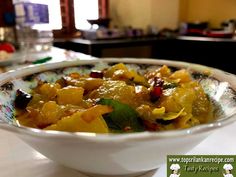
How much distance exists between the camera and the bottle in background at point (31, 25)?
199cm

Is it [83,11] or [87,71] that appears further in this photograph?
[83,11]

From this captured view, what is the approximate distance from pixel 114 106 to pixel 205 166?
13cm

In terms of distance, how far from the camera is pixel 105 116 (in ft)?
1.20

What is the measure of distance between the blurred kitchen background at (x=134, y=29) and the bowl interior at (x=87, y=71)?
138 centimetres

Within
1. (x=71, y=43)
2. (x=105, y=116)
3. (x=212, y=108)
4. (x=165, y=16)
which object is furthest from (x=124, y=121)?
(x=165, y=16)

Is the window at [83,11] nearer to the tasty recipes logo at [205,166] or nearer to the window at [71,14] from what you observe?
the window at [71,14]

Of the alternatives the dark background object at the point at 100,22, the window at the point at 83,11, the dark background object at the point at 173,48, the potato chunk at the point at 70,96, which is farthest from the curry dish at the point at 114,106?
the window at the point at 83,11

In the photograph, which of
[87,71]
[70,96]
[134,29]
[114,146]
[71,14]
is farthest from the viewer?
[71,14]

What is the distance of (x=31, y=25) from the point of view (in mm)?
2121

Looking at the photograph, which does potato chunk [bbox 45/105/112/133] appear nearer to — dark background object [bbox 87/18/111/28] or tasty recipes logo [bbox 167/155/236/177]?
tasty recipes logo [bbox 167/155/236/177]

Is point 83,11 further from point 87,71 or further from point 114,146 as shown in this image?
point 114,146

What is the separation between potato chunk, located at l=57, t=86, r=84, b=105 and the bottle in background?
161 cm

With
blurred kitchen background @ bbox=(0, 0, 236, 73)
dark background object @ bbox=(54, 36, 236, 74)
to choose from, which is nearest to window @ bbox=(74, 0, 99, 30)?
blurred kitchen background @ bbox=(0, 0, 236, 73)

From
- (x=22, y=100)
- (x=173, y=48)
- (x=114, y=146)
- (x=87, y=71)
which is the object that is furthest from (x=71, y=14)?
(x=114, y=146)
